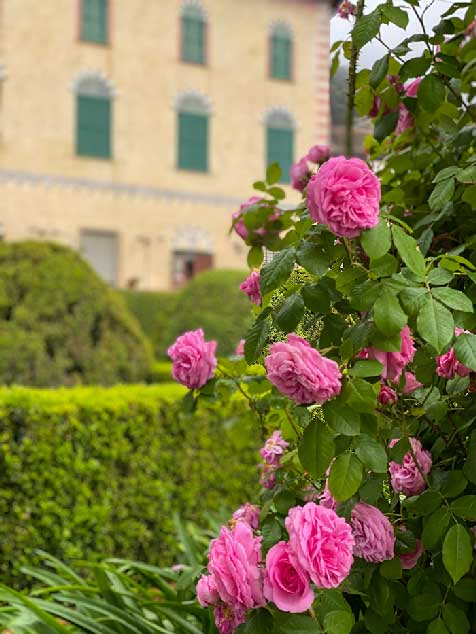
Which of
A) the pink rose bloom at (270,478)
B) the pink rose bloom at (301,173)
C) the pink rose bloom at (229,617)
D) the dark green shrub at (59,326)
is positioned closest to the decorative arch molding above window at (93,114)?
the dark green shrub at (59,326)

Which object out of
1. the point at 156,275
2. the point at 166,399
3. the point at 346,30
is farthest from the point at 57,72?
the point at 346,30

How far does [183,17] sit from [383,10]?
16.9m

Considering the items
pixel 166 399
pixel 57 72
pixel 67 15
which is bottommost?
pixel 166 399

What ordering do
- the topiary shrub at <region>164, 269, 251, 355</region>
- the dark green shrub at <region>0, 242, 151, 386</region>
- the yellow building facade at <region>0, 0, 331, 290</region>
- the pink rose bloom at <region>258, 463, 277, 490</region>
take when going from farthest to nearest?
the yellow building facade at <region>0, 0, 331, 290</region>
the topiary shrub at <region>164, 269, 251, 355</region>
the dark green shrub at <region>0, 242, 151, 386</region>
the pink rose bloom at <region>258, 463, 277, 490</region>

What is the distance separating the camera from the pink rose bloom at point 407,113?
2.16m

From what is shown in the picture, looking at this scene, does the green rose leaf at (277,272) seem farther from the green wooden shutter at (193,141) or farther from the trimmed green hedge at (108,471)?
the green wooden shutter at (193,141)

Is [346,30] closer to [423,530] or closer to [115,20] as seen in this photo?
[423,530]

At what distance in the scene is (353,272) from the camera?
4.82ft

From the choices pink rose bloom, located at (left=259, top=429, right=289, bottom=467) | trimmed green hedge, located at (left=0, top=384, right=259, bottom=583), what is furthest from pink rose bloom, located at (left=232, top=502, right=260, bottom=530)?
trimmed green hedge, located at (left=0, top=384, right=259, bottom=583)

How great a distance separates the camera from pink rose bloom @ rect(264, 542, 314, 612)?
1354mm

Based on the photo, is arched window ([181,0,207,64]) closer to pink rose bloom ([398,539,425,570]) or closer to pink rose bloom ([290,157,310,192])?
pink rose bloom ([290,157,310,192])

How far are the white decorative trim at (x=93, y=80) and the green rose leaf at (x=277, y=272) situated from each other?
16.3 metres

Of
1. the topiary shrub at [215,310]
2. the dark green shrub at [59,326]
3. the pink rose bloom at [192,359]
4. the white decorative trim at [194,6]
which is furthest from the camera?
the white decorative trim at [194,6]

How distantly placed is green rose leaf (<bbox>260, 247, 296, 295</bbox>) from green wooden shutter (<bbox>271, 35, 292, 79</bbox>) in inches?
694
